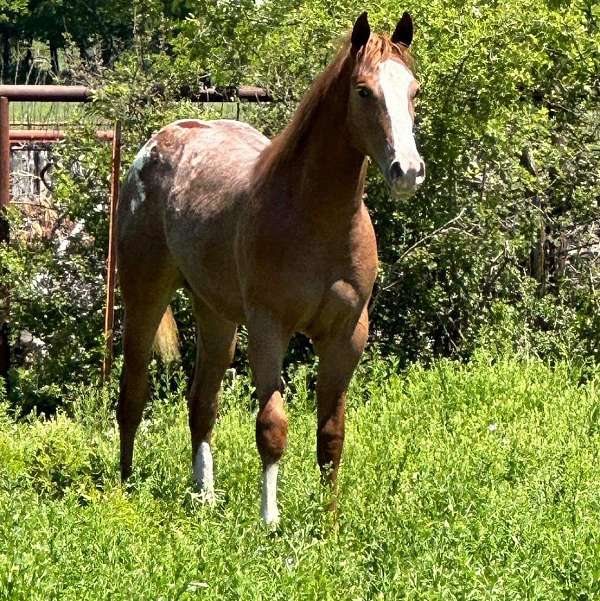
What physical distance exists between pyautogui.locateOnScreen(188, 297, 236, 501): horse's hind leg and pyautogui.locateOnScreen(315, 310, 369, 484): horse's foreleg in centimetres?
113

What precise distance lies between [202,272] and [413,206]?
2.98 m

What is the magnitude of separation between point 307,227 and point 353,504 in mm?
1179

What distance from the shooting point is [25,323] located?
29.6 feet

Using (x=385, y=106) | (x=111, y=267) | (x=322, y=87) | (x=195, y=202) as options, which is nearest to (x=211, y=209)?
(x=195, y=202)

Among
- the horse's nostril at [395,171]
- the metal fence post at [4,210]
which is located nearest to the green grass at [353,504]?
the metal fence post at [4,210]

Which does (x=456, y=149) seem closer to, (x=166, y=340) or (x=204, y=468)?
(x=166, y=340)

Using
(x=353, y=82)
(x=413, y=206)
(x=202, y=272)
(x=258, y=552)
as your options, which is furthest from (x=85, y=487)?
(x=413, y=206)

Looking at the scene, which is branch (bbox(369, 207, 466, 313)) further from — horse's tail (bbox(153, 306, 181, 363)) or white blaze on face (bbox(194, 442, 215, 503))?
white blaze on face (bbox(194, 442, 215, 503))

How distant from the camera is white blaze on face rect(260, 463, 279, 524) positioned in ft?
17.5

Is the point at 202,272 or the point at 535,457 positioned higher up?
the point at 202,272

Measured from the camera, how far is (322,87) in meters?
5.48

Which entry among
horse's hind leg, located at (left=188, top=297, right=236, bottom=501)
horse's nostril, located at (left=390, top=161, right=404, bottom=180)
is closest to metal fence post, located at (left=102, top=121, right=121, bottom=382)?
horse's hind leg, located at (left=188, top=297, right=236, bottom=501)

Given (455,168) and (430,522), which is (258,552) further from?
(455,168)

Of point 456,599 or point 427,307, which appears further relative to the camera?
point 427,307
